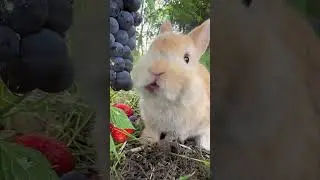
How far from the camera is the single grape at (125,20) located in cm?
74

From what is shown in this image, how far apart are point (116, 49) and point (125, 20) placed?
0.18 feet

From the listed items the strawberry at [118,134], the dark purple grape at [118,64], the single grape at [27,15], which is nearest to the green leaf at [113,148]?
the strawberry at [118,134]

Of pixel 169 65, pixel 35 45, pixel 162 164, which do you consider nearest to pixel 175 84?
pixel 169 65

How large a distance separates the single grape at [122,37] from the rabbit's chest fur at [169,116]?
0.11m

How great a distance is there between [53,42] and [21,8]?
0.22ft

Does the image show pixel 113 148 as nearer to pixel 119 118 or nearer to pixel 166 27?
pixel 119 118

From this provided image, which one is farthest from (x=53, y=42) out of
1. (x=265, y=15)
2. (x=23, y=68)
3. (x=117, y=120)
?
(x=265, y=15)

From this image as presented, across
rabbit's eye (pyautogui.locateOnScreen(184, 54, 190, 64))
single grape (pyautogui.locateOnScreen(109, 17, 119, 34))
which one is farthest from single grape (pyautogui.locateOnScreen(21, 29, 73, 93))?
rabbit's eye (pyautogui.locateOnScreen(184, 54, 190, 64))

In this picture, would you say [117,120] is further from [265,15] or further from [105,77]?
[265,15]

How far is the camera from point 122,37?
74 cm

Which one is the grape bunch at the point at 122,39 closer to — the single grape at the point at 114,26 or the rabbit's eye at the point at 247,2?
the single grape at the point at 114,26

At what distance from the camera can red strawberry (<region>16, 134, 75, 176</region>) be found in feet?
2.10

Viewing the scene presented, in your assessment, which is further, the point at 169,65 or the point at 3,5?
the point at 169,65

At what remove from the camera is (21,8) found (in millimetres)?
623
